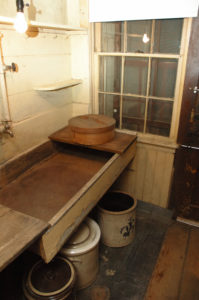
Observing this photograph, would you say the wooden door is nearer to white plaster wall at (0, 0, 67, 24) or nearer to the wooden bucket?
the wooden bucket

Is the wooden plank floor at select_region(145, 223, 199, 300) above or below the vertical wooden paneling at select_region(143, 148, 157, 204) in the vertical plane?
below

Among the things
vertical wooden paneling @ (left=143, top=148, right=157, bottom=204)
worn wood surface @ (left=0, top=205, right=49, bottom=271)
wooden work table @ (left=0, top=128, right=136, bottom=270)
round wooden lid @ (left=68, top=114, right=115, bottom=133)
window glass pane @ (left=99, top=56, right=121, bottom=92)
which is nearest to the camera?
worn wood surface @ (left=0, top=205, right=49, bottom=271)

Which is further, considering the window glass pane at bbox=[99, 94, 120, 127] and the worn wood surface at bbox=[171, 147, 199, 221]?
the window glass pane at bbox=[99, 94, 120, 127]

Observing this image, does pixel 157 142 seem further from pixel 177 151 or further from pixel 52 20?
pixel 52 20

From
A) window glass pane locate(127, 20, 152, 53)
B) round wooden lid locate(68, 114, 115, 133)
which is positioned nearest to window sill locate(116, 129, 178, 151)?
round wooden lid locate(68, 114, 115, 133)

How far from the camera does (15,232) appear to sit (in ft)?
4.59

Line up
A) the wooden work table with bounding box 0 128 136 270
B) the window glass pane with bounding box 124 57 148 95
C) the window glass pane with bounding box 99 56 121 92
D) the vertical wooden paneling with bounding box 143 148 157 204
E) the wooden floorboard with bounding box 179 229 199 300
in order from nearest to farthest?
the wooden work table with bounding box 0 128 136 270, the wooden floorboard with bounding box 179 229 199 300, the window glass pane with bounding box 124 57 148 95, the window glass pane with bounding box 99 56 121 92, the vertical wooden paneling with bounding box 143 148 157 204

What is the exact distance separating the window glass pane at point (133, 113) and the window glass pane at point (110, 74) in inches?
8.0

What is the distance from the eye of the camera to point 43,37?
235 centimetres

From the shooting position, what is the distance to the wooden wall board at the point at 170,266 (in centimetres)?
200

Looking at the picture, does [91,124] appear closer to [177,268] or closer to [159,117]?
[159,117]

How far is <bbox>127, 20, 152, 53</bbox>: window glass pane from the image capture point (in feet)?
7.84

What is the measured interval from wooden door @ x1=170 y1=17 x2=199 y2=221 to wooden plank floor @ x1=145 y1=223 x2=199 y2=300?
0.27 metres

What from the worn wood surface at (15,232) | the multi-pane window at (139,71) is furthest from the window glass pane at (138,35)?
the worn wood surface at (15,232)
